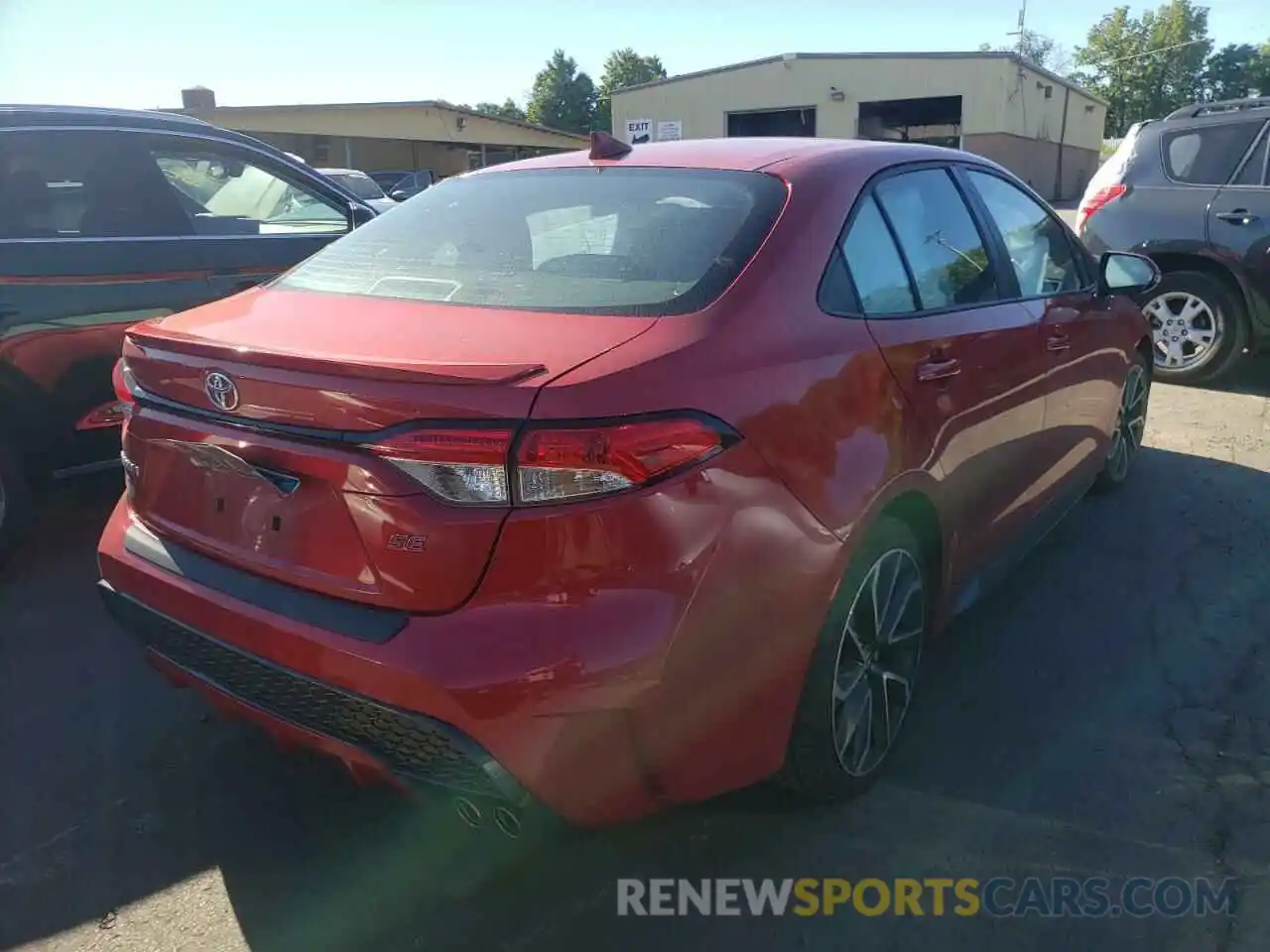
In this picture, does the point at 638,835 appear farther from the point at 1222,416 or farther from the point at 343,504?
the point at 1222,416

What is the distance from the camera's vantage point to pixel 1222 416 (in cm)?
635

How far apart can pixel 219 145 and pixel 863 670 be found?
12.7 ft

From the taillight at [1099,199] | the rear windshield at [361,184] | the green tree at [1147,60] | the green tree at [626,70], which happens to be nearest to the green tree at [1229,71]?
the green tree at [1147,60]

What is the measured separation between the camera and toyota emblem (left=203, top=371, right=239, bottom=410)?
2.11 metres

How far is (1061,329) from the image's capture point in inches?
142

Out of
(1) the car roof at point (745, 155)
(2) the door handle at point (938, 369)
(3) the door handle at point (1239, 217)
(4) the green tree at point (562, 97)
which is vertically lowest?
(2) the door handle at point (938, 369)

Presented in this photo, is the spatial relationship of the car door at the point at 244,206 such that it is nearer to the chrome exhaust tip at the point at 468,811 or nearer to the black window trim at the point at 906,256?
the black window trim at the point at 906,256

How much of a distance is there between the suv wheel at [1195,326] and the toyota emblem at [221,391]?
21.0 feet

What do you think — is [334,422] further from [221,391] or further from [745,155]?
[745,155]

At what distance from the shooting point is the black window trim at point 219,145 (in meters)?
4.12

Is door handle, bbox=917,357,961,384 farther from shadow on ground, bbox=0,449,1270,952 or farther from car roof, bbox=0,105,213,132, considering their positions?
car roof, bbox=0,105,213,132

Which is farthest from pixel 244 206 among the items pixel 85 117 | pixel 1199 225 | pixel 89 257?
pixel 1199 225

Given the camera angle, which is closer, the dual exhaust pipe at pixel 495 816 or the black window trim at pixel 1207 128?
the dual exhaust pipe at pixel 495 816

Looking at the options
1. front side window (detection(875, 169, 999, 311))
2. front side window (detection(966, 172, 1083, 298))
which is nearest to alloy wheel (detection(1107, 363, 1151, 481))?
front side window (detection(966, 172, 1083, 298))
